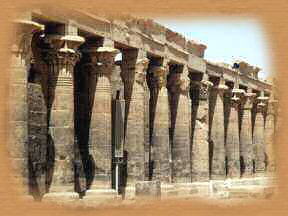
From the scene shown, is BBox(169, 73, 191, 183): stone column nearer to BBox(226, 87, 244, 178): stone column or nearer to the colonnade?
the colonnade

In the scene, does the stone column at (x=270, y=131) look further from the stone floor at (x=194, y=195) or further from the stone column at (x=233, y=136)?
the stone column at (x=233, y=136)

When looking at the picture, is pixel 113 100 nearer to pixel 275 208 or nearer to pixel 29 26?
pixel 29 26

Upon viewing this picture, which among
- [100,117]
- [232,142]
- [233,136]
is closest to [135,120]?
[100,117]

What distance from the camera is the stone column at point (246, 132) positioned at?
1571 inches

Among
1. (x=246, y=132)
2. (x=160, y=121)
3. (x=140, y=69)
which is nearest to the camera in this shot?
(x=140, y=69)

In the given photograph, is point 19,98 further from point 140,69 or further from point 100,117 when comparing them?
point 140,69

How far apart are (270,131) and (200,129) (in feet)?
50.8

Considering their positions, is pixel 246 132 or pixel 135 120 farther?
pixel 246 132

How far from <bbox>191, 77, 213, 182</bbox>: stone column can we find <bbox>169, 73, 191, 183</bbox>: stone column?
174 cm

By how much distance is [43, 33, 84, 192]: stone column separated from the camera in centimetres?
1967

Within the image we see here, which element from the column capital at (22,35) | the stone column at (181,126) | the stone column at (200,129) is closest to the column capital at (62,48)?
the column capital at (22,35)

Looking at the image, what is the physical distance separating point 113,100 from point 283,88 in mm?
12379

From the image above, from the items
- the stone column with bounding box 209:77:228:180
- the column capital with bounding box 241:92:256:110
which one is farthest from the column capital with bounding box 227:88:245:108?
the column capital with bounding box 241:92:256:110

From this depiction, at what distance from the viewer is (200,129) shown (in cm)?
3225
